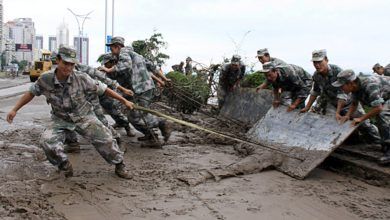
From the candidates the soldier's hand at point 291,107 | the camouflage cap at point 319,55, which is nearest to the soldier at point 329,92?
the camouflage cap at point 319,55

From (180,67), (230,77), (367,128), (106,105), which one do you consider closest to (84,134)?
(106,105)

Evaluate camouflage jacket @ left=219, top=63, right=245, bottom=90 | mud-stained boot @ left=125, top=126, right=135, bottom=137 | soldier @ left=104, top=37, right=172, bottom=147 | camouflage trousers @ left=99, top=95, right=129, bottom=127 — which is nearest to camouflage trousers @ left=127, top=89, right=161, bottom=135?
soldier @ left=104, top=37, right=172, bottom=147

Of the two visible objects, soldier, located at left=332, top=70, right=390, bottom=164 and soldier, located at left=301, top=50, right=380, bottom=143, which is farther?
soldier, located at left=301, top=50, right=380, bottom=143

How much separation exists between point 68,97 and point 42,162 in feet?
3.95

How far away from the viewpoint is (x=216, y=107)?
34.1ft

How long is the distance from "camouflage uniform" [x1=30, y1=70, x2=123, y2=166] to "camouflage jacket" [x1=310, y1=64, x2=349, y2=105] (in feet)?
9.63

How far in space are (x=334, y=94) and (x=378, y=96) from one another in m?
1.12

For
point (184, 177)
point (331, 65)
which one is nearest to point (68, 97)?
point (184, 177)

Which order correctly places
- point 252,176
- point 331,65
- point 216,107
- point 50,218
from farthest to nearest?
point 216,107 → point 331,65 → point 252,176 → point 50,218

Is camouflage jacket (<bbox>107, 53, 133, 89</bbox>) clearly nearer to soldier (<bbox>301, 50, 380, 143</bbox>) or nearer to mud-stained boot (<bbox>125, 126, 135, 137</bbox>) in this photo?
mud-stained boot (<bbox>125, 126, 135, 137</bbox>)

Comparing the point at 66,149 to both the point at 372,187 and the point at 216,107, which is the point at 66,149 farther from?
the point at 216,107

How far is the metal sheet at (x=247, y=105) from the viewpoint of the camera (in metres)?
8.16

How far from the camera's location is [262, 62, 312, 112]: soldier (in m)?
6.53

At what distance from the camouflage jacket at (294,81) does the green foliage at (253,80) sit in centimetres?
259
